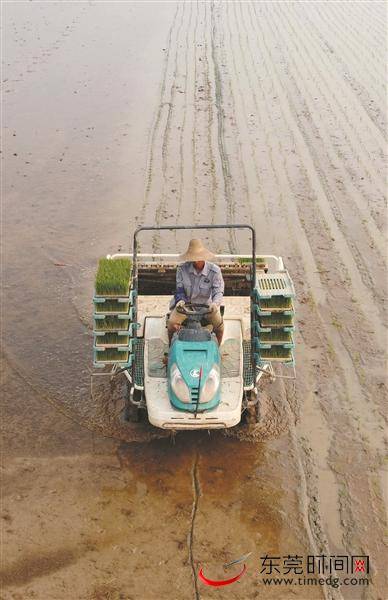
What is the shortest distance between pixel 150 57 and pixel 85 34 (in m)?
4.14

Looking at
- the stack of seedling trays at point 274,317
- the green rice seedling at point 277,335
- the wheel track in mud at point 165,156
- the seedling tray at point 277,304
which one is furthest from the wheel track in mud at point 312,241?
the seedling tray at point 277,304

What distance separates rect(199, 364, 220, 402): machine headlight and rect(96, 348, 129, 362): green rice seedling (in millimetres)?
1018

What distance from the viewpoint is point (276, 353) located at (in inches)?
268

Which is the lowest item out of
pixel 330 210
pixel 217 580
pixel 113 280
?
pixel 217 580

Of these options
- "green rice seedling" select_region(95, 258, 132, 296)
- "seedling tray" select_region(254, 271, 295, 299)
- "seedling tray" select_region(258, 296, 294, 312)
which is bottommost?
"seedling tray" select_region(258, 296, 294, 312)

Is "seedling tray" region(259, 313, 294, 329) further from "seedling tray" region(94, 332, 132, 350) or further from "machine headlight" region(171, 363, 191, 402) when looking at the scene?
"seedling tray" region(94, 332, 132, 350)

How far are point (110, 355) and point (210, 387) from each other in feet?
3.84

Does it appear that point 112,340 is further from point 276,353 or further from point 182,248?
point 182,248

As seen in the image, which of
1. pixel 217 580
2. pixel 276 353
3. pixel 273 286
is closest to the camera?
pixel 217 580

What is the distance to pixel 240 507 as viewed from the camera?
629 centimetres

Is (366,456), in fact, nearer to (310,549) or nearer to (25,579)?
(310,549)

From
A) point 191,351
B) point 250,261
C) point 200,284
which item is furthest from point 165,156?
point 191,351

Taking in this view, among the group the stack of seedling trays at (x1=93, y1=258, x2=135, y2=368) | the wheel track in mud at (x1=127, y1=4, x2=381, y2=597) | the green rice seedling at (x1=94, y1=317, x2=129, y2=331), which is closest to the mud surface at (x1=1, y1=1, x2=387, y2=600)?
the wheel track in mud at (x1=127, y1=4, x2=381, y2=597)

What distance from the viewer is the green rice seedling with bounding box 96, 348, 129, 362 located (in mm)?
6727
